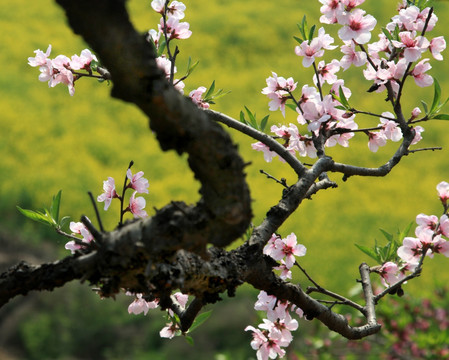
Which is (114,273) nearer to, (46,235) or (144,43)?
(144,43)

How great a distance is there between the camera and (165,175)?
22.5ft

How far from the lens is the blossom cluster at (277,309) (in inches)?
51.1

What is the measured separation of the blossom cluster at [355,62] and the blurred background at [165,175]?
5.02 ft

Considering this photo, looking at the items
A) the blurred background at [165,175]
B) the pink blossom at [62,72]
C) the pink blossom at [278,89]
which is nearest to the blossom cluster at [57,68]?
the pink blossom at [62,72]

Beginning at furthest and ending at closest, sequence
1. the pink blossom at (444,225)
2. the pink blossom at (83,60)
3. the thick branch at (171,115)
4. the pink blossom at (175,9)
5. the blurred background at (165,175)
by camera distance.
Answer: the blurred background at (165,175), the pink blossom at (175,9), the pink blossom at (83,60), the pink blossom at (444,225), the thick branch at (171,115)

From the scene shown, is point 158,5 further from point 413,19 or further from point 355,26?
point 413,19

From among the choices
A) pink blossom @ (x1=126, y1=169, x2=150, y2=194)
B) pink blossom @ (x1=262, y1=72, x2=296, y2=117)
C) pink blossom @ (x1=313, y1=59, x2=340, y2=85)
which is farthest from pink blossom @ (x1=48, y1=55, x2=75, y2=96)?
pink blossom @ (x1=313, y1=59, x2=340, y2=85)

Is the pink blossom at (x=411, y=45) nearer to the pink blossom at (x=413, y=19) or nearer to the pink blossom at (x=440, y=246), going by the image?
the pink blossom at (x=413, y=19)

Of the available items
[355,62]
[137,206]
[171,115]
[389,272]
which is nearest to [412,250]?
[389,272]

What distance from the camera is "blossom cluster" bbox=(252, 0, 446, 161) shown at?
4.24 ft

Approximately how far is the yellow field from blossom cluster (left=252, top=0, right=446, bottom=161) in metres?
3.72

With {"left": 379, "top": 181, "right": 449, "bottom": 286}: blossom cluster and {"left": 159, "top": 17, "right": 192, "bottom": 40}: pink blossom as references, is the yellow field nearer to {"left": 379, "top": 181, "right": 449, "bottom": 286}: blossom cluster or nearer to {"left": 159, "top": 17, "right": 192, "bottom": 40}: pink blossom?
{"left": 379, "top": 181, "right": 449, "bottom": 286}: blossom cluster

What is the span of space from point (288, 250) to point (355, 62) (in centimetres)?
52

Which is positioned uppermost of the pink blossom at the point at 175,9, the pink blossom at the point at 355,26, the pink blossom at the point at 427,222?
the pink blossom at the point at 175,9
